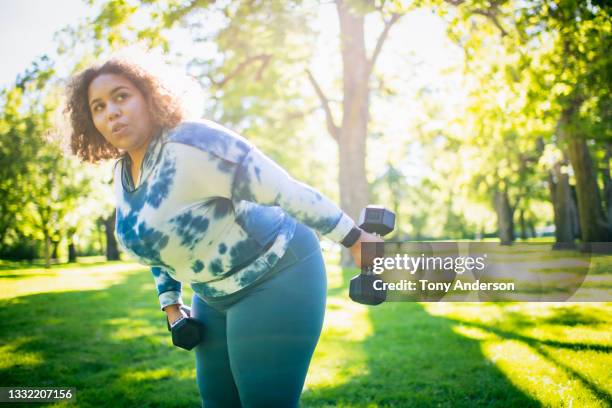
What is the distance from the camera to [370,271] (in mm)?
1633

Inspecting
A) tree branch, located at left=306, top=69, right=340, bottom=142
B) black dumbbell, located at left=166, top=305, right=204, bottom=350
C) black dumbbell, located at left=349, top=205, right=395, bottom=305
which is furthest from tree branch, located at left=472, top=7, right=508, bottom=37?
tree branch, located at left=306, top=69, right=340, bottom=142

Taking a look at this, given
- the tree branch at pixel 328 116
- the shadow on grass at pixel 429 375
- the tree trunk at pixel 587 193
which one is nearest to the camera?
the shadow on grass at pixel 429 375

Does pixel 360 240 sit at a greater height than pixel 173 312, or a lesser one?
→ greater

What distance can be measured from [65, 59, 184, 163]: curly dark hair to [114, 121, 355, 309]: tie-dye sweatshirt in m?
→ 0.13

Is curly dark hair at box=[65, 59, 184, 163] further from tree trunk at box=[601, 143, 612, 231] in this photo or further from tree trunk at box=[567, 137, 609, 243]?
tree trunk at box=[601, 143, 612, 231]

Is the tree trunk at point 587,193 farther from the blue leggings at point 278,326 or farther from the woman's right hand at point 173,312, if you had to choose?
the woman's right hand at point 173,312

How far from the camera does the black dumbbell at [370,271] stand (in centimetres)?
158

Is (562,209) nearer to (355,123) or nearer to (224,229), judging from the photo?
(355,123)

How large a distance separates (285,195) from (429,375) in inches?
139

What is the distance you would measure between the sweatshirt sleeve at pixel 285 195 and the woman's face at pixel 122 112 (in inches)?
21.4

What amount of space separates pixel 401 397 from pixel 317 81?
15.3m

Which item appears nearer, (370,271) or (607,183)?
(370,271)

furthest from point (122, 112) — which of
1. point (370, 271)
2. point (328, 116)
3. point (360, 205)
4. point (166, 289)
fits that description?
point (328, 116)

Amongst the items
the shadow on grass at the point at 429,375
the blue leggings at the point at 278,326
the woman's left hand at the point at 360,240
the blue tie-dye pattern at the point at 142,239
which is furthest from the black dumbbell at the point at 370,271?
the shadow on grass at the point at 429,375
